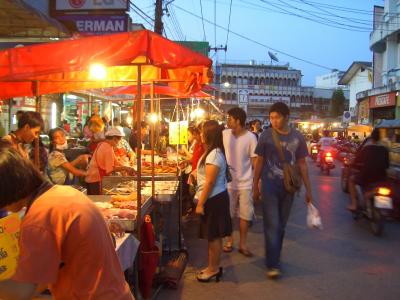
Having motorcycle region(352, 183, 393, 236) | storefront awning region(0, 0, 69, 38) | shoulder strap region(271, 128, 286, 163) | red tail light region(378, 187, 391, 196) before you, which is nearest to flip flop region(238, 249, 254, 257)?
shoulder strap region(271, 128, 286, 163)

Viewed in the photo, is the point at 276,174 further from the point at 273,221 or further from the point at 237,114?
the point at 237,114

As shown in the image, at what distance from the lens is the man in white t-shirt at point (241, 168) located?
6.93 meters

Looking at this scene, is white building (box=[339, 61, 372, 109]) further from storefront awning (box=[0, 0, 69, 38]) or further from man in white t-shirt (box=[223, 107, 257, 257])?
man in white t-shirt (box=[223, 107, 257, 257])

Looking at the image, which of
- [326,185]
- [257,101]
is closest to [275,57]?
[257,101]

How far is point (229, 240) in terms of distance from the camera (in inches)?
289

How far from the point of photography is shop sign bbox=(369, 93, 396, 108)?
98.7 feet

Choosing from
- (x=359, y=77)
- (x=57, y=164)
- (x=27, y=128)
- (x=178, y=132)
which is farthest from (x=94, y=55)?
(x=359, y=77)

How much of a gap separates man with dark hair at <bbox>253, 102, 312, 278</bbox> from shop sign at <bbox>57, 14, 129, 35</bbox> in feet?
28.3

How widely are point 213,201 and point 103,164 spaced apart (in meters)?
2.67

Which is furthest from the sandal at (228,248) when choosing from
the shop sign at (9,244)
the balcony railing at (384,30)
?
the balcony railing at (384,30)

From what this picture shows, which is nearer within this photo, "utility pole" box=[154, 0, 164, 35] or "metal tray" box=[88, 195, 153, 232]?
"metal tray" box=[88, 195, 153, 232]

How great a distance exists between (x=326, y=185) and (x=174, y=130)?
720 cm

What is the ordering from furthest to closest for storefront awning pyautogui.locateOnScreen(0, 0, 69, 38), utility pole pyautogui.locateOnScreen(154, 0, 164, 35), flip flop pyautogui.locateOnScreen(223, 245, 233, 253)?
utility pole pyautogui.locateOnScreen(154, 0, 164, 35) < storefront awning pyautogui.locateOnScreen(0, 0, 69, 38) < flip flop pyautogui.locateOnScreen(223, 245, 233, 253)

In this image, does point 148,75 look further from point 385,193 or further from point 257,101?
point 257,101
